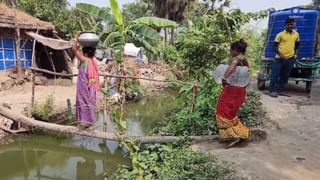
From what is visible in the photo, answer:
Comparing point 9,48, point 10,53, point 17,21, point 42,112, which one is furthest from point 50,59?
point 42,112

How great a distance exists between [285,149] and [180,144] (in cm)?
175

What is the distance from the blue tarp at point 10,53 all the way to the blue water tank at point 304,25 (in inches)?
408

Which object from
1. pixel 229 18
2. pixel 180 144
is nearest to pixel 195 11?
pixel 229 18

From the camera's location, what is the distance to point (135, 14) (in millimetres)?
37875

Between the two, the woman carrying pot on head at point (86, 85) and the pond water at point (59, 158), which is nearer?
the woman carrying pot on head at point (86, 85)

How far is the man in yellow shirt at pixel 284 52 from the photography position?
27.8 feet

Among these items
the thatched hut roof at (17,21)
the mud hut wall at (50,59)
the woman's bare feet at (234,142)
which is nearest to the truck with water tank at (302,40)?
the woman's bare feet at (234,142)

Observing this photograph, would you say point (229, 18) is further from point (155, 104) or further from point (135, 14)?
point (135, 14)

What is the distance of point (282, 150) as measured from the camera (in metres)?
5.24

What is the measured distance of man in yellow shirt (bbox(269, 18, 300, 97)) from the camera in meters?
8.48

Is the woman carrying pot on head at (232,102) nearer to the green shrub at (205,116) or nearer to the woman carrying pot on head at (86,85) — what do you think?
the green shrub at (205,116)

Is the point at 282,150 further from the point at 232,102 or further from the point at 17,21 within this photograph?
the point at 17,21

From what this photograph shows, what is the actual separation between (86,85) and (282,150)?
3284mm

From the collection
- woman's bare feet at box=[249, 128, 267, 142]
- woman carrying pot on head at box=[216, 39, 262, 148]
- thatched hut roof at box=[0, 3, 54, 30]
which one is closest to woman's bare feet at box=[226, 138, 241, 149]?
woman carrying pot on head at box=[216, 39, 262, 148]
